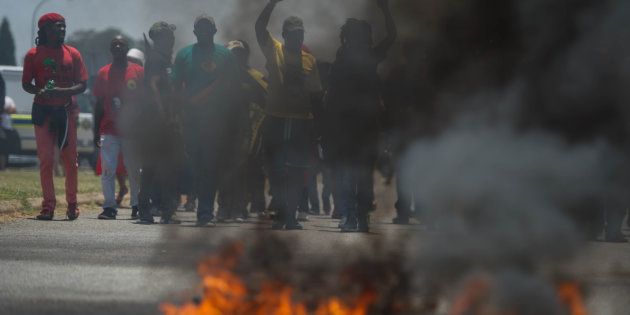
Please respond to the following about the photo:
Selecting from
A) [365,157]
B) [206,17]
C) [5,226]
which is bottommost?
[5,226]

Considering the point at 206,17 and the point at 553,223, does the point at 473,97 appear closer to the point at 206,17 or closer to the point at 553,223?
the point at 553,223

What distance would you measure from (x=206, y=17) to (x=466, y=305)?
6.18 ft

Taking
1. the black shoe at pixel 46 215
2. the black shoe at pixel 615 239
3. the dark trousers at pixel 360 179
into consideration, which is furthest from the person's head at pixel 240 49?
the black shoe at pixel 46 215

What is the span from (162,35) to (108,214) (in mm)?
7401

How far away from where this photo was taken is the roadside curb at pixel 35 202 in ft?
46.7

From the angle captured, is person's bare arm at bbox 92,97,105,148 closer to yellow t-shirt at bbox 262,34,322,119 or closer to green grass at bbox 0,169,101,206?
green grass at bbox 0,169,101,206

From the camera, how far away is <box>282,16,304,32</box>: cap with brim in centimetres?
630

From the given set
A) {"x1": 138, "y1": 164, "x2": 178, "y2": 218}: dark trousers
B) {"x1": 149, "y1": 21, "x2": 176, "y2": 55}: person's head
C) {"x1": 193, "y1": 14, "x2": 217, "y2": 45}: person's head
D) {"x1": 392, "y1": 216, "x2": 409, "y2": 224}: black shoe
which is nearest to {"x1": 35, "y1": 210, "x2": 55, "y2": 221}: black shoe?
{"x1": 138, "y1": 164, "x2": 178, "y2": 218}: dark trousers

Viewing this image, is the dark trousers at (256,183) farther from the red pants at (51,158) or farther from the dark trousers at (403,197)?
the dark trousers at (403,197)

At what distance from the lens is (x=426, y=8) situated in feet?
20.3

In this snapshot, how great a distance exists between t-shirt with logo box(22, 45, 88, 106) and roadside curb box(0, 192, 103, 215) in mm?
1524

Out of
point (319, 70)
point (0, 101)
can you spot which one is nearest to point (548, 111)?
point (319, 70)

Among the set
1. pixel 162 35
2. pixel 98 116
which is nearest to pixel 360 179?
pixel 162 35

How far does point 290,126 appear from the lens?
37.3ft
